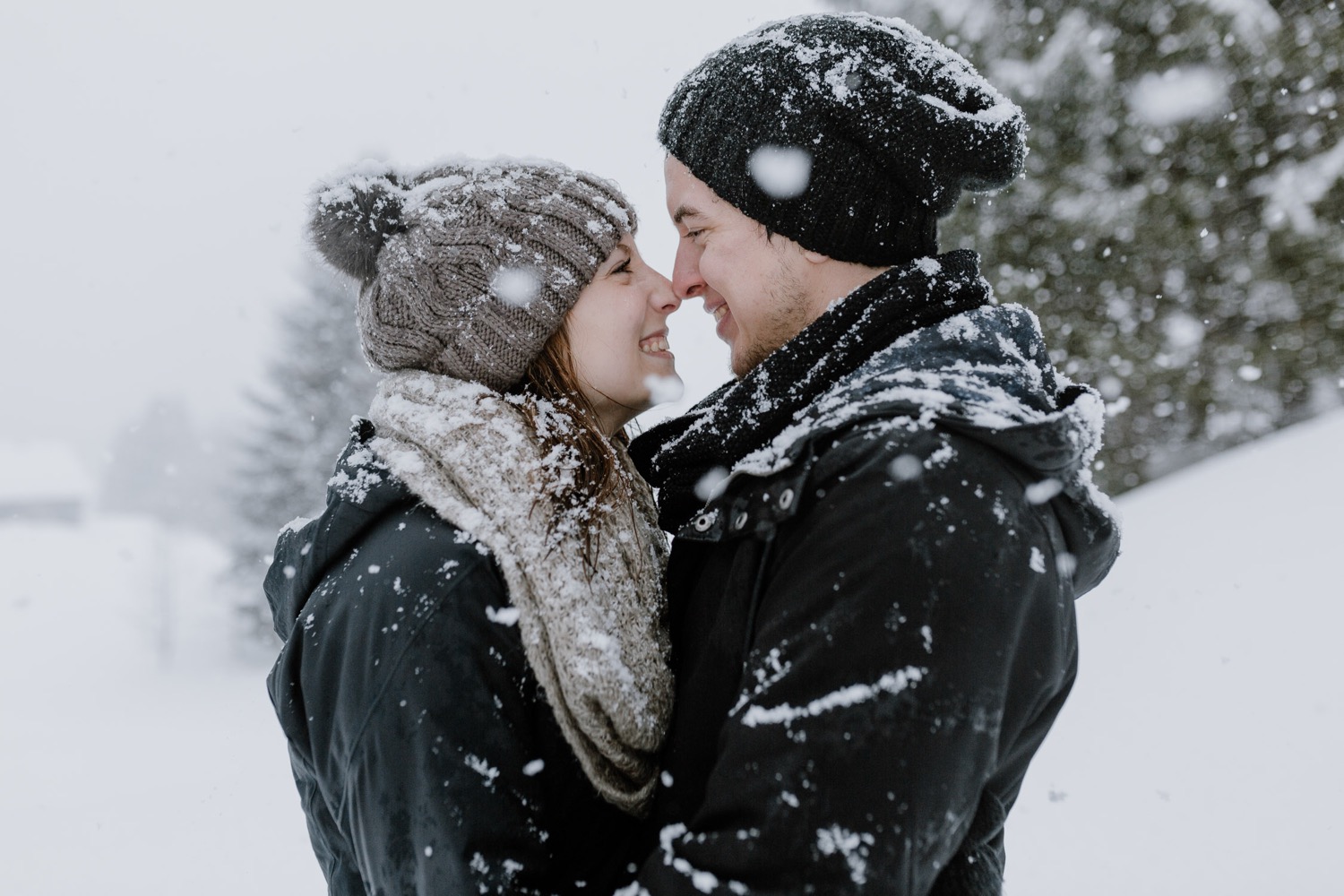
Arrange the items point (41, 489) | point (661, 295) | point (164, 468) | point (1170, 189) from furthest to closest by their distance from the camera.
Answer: point (164, 468) < point (41, 489) < point (1170, 189) < point (661, 295)

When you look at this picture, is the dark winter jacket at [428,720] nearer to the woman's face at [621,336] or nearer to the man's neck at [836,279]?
the woman's face at [621,336]

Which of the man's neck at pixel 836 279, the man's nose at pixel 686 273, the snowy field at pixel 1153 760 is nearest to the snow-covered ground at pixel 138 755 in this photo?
the snowy field at pixel 1153 760

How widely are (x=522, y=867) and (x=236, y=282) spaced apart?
465ft

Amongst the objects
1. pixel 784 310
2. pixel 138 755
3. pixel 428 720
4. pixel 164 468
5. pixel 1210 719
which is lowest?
pixel 164 468

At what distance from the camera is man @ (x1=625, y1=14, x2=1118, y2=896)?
1.23 metres

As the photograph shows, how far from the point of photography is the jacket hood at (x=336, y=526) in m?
1.70

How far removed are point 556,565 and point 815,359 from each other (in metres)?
0.65

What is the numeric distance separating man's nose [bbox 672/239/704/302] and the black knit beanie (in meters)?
0.22

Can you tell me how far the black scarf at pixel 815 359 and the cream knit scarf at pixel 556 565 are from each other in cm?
21

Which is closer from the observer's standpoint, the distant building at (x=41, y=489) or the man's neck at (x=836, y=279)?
the man's neck at (x=836, y=279)

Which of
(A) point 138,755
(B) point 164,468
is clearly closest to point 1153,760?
(A) point 138,755

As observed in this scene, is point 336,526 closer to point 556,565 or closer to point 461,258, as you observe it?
point 556,565

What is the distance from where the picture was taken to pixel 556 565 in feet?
5.44

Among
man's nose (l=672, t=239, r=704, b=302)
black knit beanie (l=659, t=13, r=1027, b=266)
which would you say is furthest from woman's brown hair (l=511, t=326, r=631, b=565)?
black knit beanie (l=659, t=13, r=1027, b=266)
